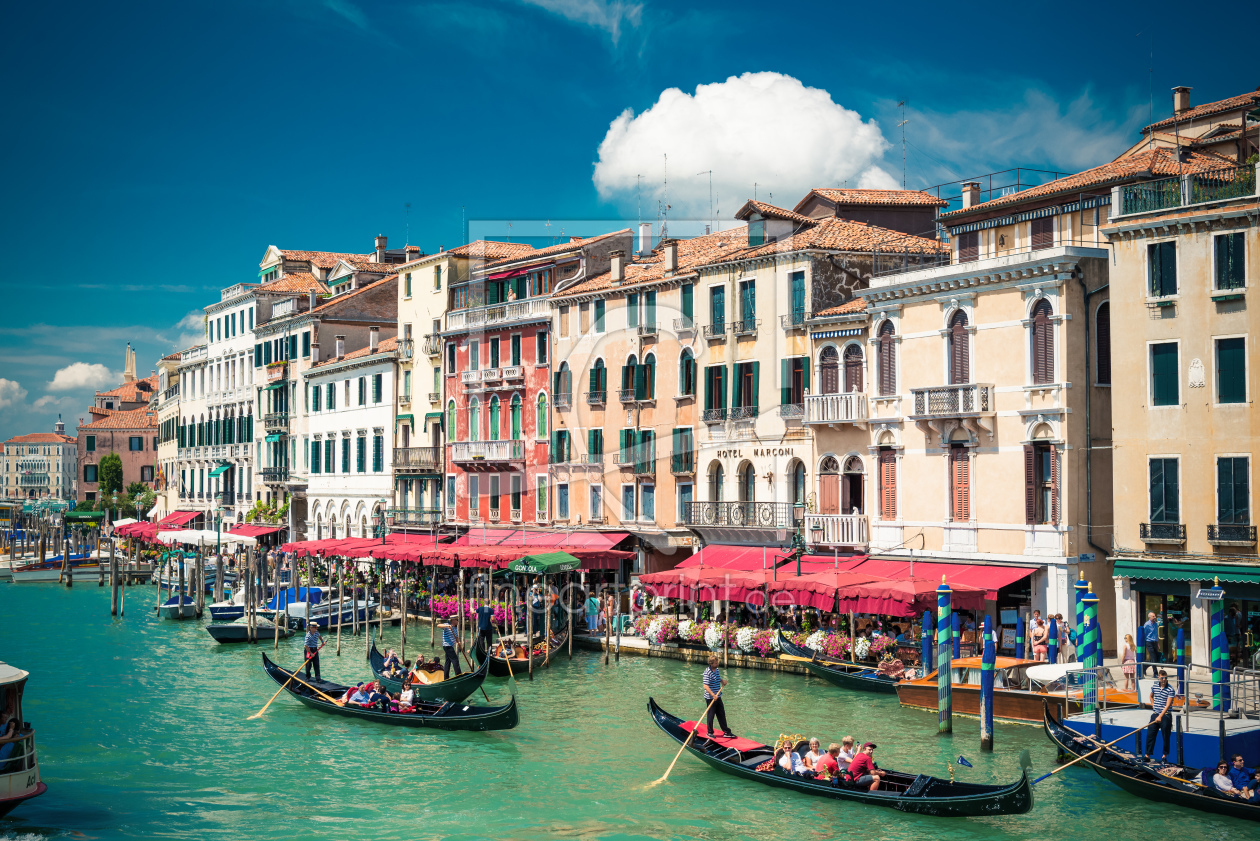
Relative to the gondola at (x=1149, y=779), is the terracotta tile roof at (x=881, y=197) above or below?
above

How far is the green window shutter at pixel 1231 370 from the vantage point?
2544 cm

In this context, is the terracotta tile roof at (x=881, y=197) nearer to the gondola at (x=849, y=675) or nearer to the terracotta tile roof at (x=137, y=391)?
the gondola at (x=849, y=675)

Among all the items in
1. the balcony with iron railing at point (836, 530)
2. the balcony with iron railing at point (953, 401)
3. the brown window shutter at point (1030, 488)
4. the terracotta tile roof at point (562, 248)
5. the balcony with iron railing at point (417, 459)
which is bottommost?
the balcony with iron railing at point (836, 530)

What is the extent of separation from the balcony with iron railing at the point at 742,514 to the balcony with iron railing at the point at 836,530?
0.84 m

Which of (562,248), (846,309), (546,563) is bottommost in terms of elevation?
(546,563)

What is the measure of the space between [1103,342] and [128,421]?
8945cm

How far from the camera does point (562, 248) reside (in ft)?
149

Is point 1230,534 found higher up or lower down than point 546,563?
higher up

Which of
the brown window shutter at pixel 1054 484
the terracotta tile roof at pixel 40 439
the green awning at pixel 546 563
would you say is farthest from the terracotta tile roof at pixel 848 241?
the terracotta tile roof at pixel 40 439

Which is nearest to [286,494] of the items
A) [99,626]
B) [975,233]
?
[99,626]

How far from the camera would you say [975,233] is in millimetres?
31312

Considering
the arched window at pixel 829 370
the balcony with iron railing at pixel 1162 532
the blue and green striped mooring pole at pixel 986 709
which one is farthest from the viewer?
the arched window at pixel 829 370

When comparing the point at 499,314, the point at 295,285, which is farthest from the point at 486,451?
the point at 295,285

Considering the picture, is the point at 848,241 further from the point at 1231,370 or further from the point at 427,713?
the point at 427,713
